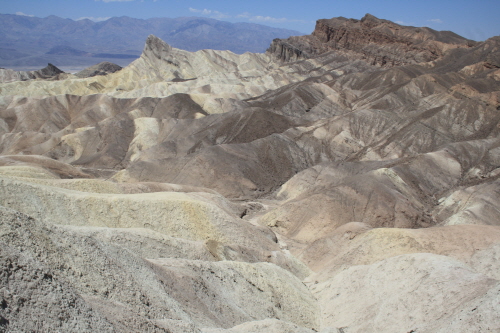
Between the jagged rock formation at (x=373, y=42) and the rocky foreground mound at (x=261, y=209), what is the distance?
8.25 metres

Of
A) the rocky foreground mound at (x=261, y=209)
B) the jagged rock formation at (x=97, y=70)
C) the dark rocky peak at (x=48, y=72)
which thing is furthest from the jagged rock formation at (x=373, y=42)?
the dark rocky peak at (x=48, y=72)

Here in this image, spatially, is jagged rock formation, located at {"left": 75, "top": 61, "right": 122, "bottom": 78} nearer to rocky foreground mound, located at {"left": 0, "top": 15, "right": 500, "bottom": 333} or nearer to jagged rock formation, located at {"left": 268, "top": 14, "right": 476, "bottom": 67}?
rocky foreground mound, located at {"left": 0, "top": 15, "right": 500, "bottom": 333}

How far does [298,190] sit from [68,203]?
2139 centimetres

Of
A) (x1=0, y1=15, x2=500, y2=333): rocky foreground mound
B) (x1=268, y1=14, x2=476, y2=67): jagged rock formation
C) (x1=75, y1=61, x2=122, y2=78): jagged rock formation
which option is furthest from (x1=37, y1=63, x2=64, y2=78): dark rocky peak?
(x1=268, y1=14, x2=476, y2=67): jagged rock formation

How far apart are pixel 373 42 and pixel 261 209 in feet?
259

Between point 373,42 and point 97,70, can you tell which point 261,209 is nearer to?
point 373,42

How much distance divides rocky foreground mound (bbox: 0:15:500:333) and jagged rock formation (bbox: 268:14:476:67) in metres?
8.25

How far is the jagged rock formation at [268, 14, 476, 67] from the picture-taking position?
9300cm

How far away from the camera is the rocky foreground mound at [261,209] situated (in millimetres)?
12352

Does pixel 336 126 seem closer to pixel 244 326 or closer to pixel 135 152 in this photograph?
pixel 135 152

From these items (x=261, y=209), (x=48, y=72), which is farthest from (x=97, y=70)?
(x=261, y=209)

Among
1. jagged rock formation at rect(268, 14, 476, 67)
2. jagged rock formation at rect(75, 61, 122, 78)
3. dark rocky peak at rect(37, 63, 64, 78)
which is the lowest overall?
dark rocky peak at rect(37, 63, 64, 78)

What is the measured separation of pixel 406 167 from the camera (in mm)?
39156

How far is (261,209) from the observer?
117 ft
